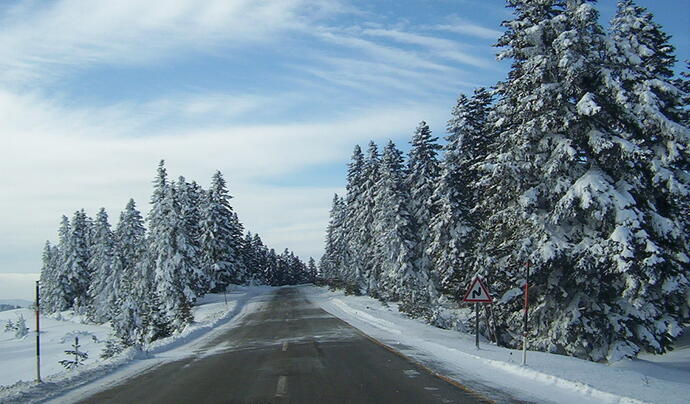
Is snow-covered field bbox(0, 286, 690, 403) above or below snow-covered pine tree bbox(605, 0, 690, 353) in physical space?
below

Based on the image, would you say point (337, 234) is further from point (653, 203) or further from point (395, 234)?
point (653, 203)

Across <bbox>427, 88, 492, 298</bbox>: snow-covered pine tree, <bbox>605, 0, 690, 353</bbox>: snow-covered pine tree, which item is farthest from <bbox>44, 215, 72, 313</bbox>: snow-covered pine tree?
<bbox>605, 0, 690, 353</bbox>: snow-covered pine tree

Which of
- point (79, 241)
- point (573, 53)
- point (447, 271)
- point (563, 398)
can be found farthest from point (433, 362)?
point (79, 241)

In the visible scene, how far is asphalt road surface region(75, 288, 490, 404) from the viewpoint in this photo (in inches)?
368

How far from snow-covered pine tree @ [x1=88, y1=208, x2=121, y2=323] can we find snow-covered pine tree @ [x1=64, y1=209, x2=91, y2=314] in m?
5.11

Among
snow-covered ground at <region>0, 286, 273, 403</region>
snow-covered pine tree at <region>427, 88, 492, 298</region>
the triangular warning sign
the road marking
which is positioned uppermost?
snow-covered pine tree at <region>427, 88, 492, 298</region>

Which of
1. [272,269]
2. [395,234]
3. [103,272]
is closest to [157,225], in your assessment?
[103,272]

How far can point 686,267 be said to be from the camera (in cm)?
1914

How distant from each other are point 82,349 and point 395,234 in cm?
2881

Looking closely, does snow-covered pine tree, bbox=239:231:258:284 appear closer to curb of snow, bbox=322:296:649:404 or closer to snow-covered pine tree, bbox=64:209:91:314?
snow-covered pine tree, bbox=64:209:91:314

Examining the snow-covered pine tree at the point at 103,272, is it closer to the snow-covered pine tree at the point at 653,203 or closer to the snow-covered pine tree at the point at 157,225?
the snow-covered pine tree at the point at 157,225

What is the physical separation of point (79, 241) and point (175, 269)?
3262 cm

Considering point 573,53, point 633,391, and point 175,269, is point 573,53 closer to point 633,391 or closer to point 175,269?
point 633,391

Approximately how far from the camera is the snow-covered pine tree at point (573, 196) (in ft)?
52.1
